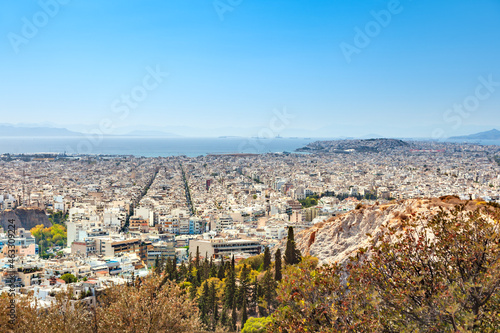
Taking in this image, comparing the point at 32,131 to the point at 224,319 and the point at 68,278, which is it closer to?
the point at 68,278

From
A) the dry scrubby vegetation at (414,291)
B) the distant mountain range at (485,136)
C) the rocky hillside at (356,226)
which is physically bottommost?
the rocky hillside at (356,226)

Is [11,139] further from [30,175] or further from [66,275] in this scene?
[66,275]

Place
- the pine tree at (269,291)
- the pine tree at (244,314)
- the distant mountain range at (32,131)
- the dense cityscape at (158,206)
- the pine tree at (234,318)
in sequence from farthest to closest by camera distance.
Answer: the distant mountain range at (32,131) → the dense cityscape at (158,206) → the pine tree at (269,291) → the pine tree at (234,318) → the pine tree at (244,314)

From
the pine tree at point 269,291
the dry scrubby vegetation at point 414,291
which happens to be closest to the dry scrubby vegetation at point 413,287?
the dry scrubby vegetation at point 414,291

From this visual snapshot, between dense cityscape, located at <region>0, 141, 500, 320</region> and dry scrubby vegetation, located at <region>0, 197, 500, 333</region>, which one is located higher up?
dry scrubby vegetation, located at <region>0, 197, 500, 333</region>

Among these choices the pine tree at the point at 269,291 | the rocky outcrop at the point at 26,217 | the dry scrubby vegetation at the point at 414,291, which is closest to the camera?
the dry scrubby vegetation at the point at 414,291

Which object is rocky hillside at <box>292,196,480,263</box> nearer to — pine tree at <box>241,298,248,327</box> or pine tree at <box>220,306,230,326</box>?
pine tree at <box>241,298,248,327</box>

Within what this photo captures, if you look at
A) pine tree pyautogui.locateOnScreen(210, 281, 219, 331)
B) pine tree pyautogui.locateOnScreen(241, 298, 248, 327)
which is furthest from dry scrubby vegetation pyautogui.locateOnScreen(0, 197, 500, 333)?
pine tree pyautogui.locateOnScreen(210, 281, 219, 331)

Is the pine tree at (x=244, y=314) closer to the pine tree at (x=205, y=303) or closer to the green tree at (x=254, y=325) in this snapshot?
the green tree at (x=254, y=325)

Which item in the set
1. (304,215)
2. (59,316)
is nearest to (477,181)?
(304,215)

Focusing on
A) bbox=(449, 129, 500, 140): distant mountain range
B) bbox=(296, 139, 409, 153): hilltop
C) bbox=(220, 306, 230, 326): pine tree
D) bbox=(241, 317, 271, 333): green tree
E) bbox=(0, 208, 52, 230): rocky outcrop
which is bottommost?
bbox=(0, 208, 52, 230): rocky outcrop
